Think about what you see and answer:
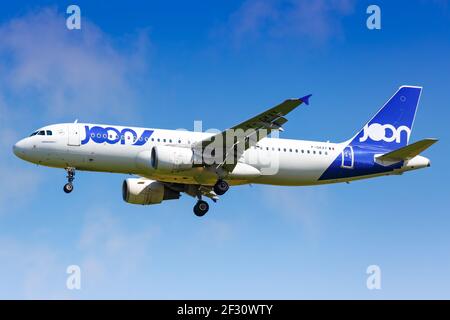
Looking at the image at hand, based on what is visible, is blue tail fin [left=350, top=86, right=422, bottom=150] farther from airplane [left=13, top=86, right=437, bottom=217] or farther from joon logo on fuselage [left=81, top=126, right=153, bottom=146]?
joon logo on fuselage [left=81, top=126, right=153, bottom=146]

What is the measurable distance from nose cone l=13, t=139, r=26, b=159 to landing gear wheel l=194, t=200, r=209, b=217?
989 cm

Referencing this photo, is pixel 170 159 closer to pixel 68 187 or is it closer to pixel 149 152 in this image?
pixel 149 152

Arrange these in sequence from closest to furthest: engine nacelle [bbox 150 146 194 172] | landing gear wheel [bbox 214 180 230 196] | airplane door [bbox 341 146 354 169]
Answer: engine nacelle [bbox 150 146 194 172] < landing gear wheel [bbox 214 180 230 196] < airplane door [bbox 341 146 354 169]

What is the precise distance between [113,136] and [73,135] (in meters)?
1.98

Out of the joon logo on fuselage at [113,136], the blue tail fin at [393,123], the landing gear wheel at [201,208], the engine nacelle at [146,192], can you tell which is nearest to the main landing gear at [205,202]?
the landing gear wheel at [201,208]

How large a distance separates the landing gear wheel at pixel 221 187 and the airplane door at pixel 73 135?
24.7 feet

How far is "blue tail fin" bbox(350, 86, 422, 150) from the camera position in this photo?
5125 centimetres

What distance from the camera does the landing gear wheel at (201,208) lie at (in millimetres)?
49562

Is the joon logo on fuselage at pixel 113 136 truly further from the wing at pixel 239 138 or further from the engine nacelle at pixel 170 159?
the wing at pixel 239 138

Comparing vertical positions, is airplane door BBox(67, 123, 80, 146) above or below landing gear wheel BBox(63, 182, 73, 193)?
above

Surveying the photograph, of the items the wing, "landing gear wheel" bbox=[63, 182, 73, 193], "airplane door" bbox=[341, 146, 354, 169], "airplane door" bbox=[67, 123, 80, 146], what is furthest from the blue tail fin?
"landing gear wheel" bbox=[63, 182, 73, 193]

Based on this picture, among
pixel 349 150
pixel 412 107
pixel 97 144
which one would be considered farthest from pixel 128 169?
pixel 412 107

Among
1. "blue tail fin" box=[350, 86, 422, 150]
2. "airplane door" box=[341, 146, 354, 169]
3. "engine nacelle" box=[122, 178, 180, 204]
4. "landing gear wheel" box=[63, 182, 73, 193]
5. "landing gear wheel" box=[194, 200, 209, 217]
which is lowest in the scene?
"landing gear wheel" box=[194, 200, 209, 217]

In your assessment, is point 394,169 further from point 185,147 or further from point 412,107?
point 185,147
